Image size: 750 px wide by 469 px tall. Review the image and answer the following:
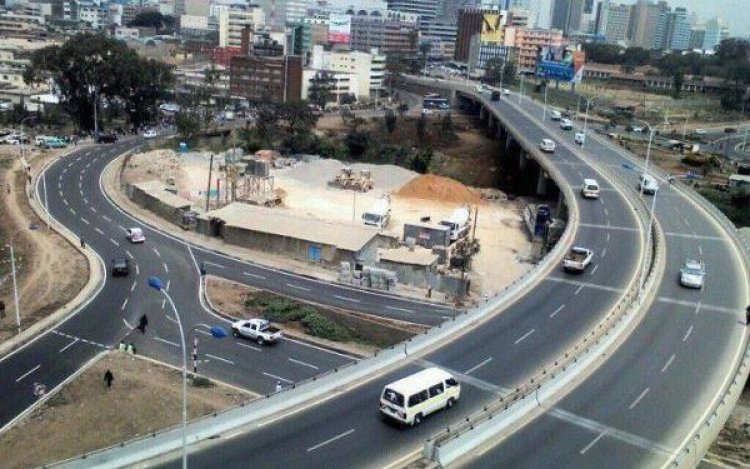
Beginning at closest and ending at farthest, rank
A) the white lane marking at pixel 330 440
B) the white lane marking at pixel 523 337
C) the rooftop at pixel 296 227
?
the white lane marking at pixel 330 440, the white lane marking at pixel 523 337, the rooftop at pixel 296 227

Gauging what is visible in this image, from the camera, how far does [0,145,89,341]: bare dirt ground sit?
38.2 metres

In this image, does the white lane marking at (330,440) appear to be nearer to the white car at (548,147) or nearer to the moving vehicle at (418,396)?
the moving vehicle at (418,396)

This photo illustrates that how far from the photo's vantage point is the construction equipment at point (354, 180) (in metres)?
72.8

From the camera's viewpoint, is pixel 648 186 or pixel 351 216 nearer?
pixel 648 186

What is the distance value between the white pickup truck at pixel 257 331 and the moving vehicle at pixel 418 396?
38.1 ft

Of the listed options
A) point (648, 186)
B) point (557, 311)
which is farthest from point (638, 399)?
point (648, 186)

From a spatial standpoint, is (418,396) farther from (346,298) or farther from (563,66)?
(563,66)

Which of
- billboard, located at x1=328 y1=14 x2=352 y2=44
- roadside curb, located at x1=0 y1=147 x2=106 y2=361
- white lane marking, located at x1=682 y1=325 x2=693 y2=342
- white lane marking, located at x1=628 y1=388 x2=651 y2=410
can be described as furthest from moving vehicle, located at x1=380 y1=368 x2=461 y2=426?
billboard, located at x1=328 y1=14 x2=352 y2=44

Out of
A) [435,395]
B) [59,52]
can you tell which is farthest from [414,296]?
[59,52]

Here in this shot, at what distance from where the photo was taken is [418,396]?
22.8m

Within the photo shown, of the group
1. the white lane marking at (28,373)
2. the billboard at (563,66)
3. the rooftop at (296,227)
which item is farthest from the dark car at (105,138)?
the billboard at (563,66)

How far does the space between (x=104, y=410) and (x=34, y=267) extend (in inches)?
819

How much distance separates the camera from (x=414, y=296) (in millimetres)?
44219

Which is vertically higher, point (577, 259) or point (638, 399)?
point (577, 259)
